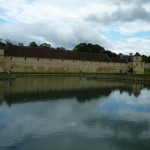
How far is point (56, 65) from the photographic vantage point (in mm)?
52750

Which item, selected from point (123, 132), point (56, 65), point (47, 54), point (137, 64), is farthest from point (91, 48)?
point (123, 132)

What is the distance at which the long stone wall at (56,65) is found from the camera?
47406mm

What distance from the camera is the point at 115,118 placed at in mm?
13023

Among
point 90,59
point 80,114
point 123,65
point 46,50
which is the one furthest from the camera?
point 123,65

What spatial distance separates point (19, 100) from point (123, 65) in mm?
50948

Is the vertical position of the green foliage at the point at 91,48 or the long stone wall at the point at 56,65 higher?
the green foliage at the point at 91,48

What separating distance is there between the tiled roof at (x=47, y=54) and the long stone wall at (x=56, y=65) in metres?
0.72

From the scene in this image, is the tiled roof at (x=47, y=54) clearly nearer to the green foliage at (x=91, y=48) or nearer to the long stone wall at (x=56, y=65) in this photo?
the long stone wall at (x=56, y=65)

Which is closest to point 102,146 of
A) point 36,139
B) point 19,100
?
point 36,139

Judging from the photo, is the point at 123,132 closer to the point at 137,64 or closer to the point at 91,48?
the point at 137,64

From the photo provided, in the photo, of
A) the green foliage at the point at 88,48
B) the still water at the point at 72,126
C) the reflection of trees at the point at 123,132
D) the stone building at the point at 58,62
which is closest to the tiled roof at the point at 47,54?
the stone building at the point at 58,62

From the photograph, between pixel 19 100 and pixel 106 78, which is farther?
pixel 106 78

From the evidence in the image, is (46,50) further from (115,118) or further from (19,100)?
(115,118)

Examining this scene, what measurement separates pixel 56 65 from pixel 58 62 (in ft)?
2.45
